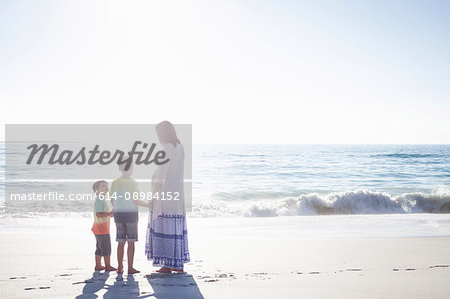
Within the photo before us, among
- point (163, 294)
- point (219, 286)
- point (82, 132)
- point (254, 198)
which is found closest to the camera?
point (163, 294)

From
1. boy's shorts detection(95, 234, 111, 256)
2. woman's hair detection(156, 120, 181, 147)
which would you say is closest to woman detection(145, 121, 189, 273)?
woman's hair detection(156, 120, 181, 147)

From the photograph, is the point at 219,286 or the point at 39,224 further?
the point at 39,224

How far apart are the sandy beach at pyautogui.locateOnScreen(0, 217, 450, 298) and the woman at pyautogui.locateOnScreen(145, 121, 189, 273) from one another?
0.70 feet

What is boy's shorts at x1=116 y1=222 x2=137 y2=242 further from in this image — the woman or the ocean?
the ocean

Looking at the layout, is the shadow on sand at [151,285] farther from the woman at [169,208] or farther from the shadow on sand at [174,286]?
the woman at [169,208]

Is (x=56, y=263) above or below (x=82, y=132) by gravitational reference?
below

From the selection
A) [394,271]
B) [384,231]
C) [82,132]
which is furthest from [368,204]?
[82,132]

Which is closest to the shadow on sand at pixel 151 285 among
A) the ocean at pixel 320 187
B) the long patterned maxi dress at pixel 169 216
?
the long patterned maxi dress at pixel 169 216

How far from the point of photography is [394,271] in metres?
5.22

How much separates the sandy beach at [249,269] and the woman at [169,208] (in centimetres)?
21

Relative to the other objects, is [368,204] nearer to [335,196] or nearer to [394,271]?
[335,196]

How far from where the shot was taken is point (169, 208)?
482 centimetres

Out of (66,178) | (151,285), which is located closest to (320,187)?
(66,178)

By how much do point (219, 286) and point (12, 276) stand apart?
2562 mm
